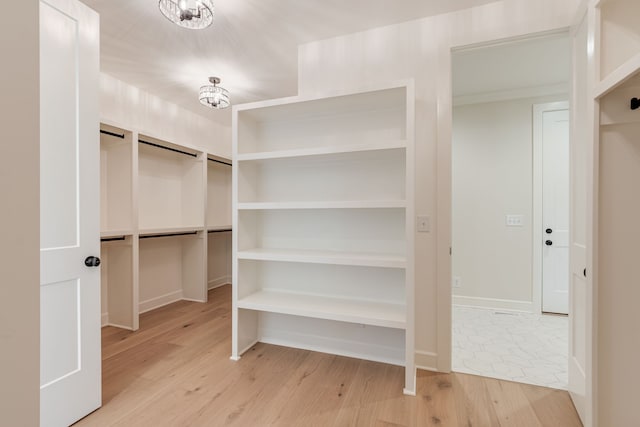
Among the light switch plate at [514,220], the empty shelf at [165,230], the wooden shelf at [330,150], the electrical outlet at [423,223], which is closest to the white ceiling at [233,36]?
the wooden shelf at [330,150]

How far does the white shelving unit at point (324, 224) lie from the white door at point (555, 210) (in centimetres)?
230

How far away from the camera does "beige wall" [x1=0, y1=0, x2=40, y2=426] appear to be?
42 cm

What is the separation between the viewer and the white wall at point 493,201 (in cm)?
338

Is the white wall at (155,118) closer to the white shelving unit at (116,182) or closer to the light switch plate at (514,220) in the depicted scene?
the white shelving unit at (116,182)

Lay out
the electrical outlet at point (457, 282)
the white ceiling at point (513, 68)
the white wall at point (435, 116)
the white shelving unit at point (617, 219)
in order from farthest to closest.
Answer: the electrical outlet at point (457, 282)
the white ceiling at point (513, 68)
the white wall at point (435, 116)
the white shelving unit at point (617, 219)

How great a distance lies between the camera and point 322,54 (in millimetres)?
2549

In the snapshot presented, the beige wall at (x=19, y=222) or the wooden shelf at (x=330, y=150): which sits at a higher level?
the wooden shelf at (x=330, y=150)

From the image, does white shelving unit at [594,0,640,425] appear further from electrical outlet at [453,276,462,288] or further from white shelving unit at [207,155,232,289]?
white shelving unit at [207,155,232,289]

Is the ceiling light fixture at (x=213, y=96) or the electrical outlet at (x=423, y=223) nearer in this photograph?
the electrical outlet at (x=423, y=223)

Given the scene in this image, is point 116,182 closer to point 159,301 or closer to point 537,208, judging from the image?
point 159,301

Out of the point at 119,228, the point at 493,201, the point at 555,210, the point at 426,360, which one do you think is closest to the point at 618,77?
the point at 426,360

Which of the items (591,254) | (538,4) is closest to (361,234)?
(591,254)

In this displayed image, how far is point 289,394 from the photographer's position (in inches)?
72.8

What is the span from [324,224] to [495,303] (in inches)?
101
